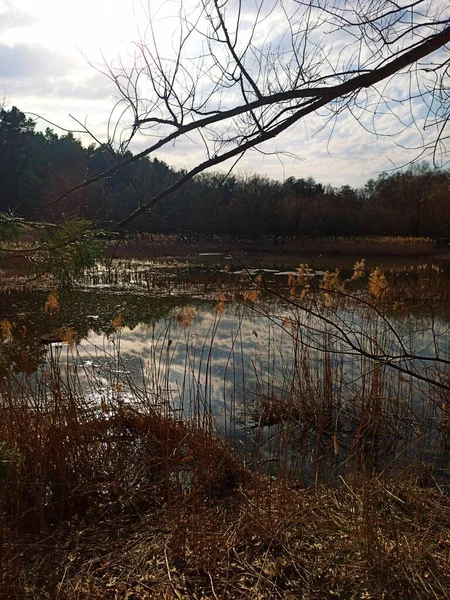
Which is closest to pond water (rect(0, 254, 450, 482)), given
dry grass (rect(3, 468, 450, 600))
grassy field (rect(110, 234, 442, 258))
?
dry grass (rect(3, 468, 450, 600))

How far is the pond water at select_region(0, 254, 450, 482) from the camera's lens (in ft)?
12.4

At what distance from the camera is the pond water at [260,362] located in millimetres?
3783

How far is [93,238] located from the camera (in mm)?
2383

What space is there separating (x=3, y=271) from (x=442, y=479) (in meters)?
13.9

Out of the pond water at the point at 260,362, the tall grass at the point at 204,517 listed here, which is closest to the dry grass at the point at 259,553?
the tall grass at the point at 204,517

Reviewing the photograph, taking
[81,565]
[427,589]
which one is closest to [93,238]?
[81,565]

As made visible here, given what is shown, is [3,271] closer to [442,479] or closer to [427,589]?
[442,479]

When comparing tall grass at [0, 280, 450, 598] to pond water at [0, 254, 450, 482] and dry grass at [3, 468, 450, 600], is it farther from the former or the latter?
Answer: pond water at [0, 254, 450, 482]

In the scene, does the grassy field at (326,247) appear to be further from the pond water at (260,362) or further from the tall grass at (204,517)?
the tall grass at (204,517)

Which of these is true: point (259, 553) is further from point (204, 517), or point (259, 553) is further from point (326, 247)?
point (326, 247)

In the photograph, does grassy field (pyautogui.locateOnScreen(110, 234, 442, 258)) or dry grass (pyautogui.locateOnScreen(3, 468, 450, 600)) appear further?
grassy field (pyautogui.locateOnScreen(110, 234, 442, 258))

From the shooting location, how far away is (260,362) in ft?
19.3

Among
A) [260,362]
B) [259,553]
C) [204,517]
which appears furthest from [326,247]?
[259,553]

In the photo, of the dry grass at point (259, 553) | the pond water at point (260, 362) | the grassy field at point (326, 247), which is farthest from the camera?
the grassy field at point (326, 247)
